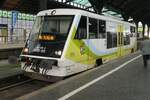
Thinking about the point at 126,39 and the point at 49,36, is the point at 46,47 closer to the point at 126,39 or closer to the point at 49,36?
the point at 49,36

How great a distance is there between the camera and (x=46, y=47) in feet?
43.1

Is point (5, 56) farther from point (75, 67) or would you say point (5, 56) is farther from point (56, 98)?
point (56, 98)

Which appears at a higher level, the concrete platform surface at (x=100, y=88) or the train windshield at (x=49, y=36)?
the train windshield at (x=49, y=36)

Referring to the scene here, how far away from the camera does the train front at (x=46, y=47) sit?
40.6 ft

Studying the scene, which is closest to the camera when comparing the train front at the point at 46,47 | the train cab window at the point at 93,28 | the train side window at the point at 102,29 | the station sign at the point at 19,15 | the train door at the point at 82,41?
the train front at the point at 46,47

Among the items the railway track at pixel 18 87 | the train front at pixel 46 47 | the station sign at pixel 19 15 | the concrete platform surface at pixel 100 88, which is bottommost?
the railway track at pixel 18 87

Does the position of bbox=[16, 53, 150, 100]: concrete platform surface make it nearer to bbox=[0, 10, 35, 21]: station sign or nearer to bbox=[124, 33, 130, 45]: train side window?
bbox=[124, 33, 130, 45]: train side window

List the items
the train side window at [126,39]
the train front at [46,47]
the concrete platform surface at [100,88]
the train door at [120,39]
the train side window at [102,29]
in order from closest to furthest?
the concrete platform surface at [100,88] < the train front at [46,47] < the train side window at [102,29] < the train door at [120,39] < the train side window at [126,39]

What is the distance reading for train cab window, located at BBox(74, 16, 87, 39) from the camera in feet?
44.8

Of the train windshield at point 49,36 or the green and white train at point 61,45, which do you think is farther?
the train windshield at point 49,36

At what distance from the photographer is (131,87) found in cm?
977

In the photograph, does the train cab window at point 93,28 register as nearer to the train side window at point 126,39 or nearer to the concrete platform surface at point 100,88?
the concrete platform surface at point 100,88

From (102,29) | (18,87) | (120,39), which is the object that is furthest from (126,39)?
(18,87)

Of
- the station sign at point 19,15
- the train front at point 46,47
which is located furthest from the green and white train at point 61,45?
the station sign at point 19,15
